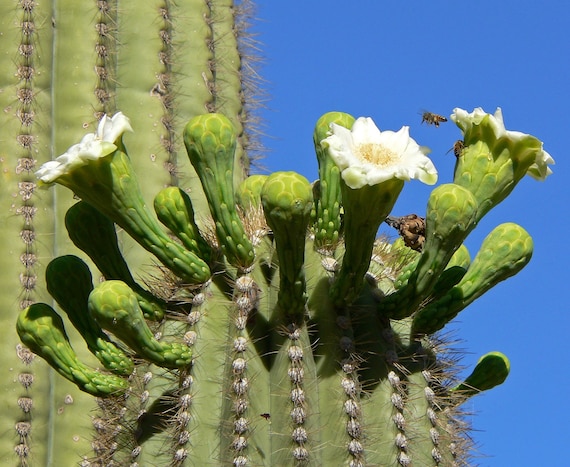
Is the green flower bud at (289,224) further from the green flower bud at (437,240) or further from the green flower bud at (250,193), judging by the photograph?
the green flower bud at (250,193)

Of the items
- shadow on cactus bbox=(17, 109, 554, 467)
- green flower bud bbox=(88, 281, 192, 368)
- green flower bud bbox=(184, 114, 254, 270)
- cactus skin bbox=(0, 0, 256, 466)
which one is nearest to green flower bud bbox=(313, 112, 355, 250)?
shadow on cactus bbox=(17, 109, 554, 467)

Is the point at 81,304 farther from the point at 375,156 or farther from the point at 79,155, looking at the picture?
the point at 375,156

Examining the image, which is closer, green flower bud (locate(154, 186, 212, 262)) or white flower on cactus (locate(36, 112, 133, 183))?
white flower on cactus (locate(36, 112, 133, 183))

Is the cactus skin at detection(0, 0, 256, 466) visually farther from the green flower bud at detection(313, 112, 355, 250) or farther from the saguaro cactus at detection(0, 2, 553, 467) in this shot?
the green flower bud at detection(313, 112, 355, 250)

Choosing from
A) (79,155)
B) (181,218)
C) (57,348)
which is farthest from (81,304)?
(79,155)

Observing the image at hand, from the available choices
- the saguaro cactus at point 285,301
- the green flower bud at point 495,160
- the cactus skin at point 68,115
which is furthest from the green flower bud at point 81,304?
the green flower bud at point 495,160

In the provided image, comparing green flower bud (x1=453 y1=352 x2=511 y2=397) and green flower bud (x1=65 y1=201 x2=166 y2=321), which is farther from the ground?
green flower bud (x1=65 y1=201 x2=166 y2=321)

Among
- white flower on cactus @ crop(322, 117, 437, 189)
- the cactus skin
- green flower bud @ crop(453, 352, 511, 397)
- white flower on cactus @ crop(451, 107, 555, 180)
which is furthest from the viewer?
the cactus skin

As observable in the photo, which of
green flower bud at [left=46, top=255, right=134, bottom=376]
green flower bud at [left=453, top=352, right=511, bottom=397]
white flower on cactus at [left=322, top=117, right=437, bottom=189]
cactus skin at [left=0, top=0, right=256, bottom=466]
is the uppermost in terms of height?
cactus skin at [left=0, top=0, right=256, bottom=466]
